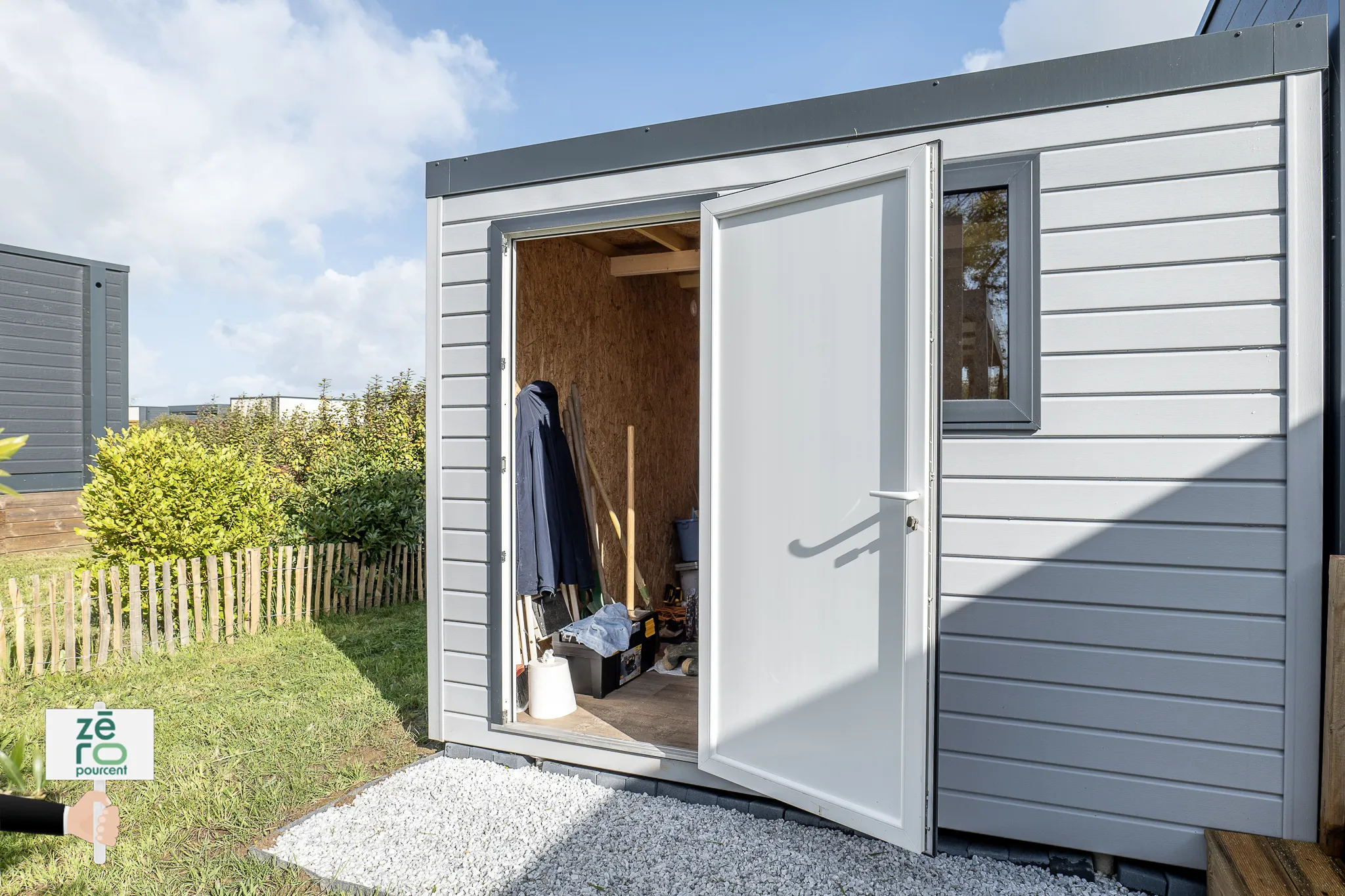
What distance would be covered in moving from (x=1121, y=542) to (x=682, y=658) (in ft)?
8.74

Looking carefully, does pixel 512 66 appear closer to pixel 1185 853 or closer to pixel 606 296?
pixel 606 296

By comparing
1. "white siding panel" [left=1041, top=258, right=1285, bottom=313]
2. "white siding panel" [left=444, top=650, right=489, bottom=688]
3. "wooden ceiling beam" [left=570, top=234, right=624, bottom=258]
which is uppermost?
"wooden ceiling beam" [left=570, top=234, right=624, bottom=258]

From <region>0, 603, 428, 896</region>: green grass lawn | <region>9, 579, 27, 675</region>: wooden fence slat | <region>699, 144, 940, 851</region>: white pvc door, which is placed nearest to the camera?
<region>699, 144, 940, 851</region>: white pvc door

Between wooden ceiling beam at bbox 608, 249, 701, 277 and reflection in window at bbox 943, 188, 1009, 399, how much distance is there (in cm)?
210

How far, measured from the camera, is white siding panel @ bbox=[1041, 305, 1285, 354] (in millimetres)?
2352

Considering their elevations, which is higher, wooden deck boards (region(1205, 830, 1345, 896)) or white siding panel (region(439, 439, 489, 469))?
white siding panel (region(439, 439, 489, 469))

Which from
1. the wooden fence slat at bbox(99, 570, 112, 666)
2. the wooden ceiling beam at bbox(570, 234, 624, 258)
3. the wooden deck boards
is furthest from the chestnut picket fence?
the wooden deck boards

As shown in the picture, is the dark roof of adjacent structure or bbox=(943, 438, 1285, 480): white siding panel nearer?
bbox=(943, 438, 1285, 480): white siding panel

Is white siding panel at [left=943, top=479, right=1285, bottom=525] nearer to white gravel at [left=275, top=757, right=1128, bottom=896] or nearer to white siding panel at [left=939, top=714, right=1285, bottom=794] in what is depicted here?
white siding panel at [left=939, top=714, right=1285, bottom=794]

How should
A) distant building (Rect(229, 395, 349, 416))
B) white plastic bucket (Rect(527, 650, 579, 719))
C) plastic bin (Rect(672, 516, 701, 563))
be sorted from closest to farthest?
white plastic bucket (Rect(527, 650, 579, 719)), plastic bin (Rect(672, 516, 701, 563)), distant building (Rect(229, 395, 349, 416))

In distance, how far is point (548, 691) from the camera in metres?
3.59

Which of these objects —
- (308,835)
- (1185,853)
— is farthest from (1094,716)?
(308,835)

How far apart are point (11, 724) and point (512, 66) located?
730 centimetres

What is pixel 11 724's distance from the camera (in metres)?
3.86
